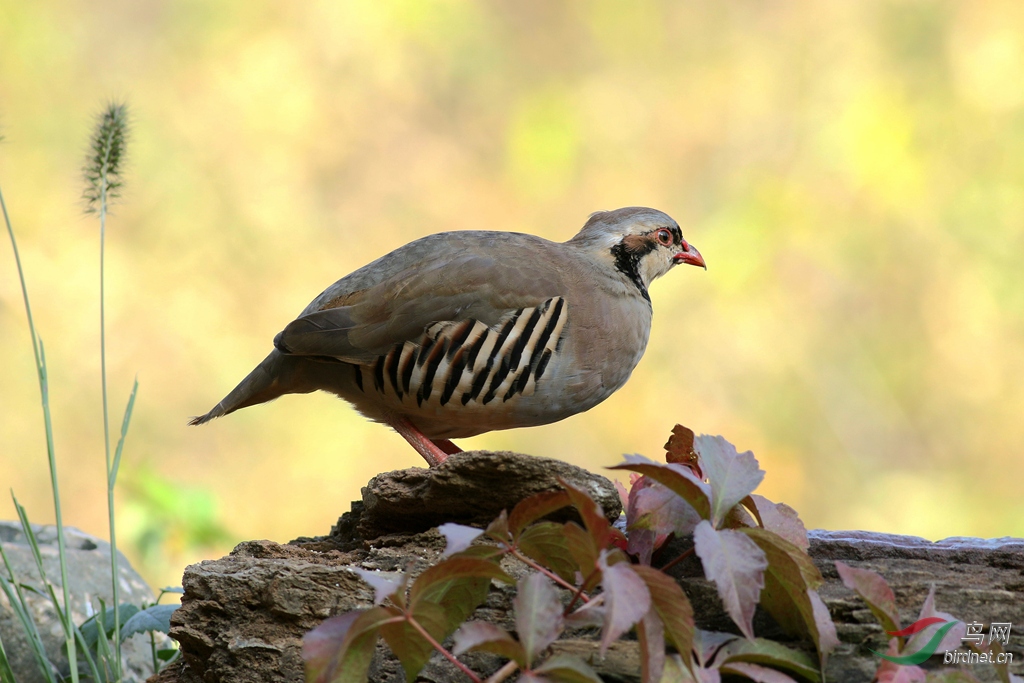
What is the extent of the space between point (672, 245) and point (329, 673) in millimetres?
2624

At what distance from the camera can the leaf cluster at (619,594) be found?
4.13 feet

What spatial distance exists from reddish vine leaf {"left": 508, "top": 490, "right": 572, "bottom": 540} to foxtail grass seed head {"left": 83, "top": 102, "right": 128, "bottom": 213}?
154 cm

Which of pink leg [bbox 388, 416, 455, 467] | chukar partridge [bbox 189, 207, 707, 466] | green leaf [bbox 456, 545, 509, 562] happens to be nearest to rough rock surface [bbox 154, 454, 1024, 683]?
green leaf [bbox 456, 545, 509, 562]

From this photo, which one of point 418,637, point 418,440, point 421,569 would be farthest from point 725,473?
point 418,440

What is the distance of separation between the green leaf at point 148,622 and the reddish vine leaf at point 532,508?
3.72 ft

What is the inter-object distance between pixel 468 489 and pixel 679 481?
73cm

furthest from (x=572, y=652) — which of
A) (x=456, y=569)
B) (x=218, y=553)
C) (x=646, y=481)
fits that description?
(x=218, y=553)

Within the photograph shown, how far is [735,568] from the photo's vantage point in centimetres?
136

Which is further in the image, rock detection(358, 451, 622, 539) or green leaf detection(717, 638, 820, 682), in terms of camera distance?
rock detection(358, 451, 622, 539)

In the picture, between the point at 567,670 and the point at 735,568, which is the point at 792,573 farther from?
the point at 567,670

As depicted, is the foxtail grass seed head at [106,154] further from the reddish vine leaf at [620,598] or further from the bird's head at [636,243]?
the reddish vine leaf at [620,598]

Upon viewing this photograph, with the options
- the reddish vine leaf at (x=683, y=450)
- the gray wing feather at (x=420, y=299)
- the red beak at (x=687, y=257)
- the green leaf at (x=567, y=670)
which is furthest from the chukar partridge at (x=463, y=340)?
the green leaf at (x=567, y=670)

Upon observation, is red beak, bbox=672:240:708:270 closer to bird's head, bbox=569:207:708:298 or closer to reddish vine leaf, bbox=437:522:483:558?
bird's head, bbox=569:207:708:298

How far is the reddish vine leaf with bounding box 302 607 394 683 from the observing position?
1.25 metres
